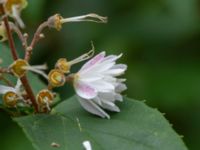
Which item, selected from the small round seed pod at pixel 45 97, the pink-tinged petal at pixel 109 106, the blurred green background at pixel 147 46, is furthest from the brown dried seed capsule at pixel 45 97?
the blurred green background at pixel 147 46

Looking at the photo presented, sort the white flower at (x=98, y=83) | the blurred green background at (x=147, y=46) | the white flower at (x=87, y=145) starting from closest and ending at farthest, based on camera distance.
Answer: the white flower at (x=87, y=145), the white flower at (x=98, y=83), the blurred green background at (x=147, y=46)

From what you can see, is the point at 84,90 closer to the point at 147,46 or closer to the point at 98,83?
the point at 98,83

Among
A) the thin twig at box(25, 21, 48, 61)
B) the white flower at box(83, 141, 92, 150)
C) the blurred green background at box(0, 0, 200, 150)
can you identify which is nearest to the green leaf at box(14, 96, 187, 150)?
the white flower at box(83, 141, 92, 150)

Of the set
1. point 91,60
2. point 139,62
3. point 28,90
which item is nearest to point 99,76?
point 91,60

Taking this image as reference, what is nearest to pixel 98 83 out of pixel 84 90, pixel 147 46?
pixel 84 90

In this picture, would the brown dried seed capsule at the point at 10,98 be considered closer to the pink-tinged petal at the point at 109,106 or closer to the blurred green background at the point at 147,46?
the pink-tinged petal at the point at 109,106

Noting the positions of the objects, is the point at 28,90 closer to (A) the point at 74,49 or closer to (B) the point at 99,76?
(B) the point at 99,76
